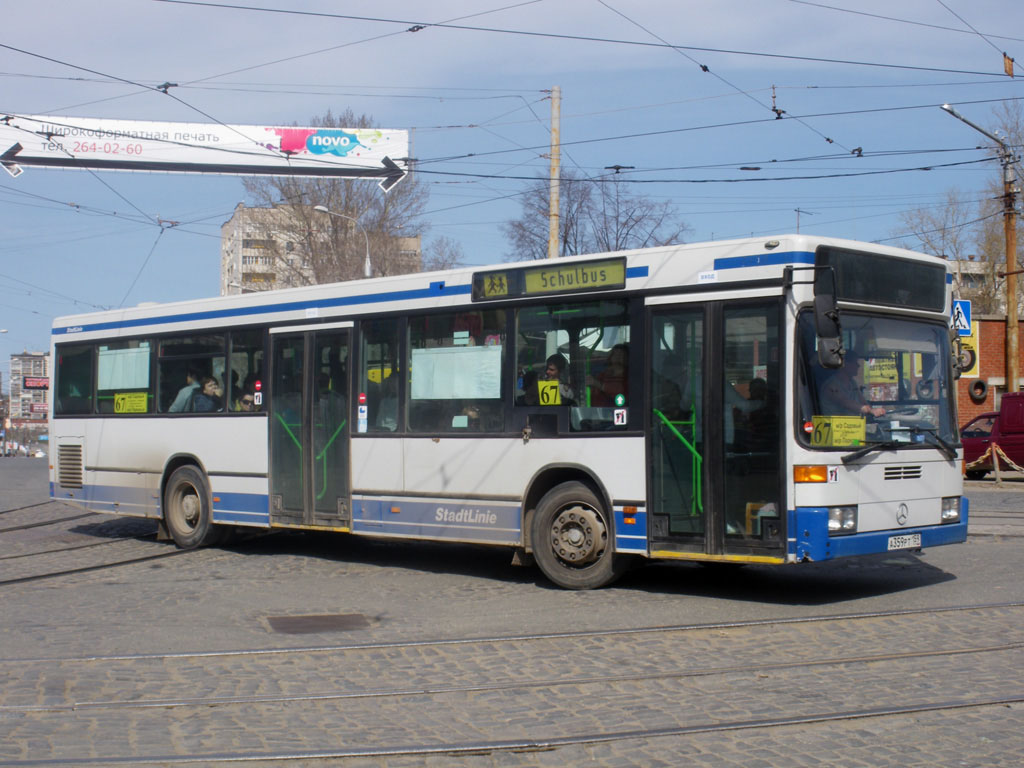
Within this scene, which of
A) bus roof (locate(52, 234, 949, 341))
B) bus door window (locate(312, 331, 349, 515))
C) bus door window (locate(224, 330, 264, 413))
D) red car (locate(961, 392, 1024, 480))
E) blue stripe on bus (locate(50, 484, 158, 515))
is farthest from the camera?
red car (locate(961, 392, 1024, 480))

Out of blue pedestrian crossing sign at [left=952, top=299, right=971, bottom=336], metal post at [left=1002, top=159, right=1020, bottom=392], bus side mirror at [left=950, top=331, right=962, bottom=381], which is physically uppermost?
metal post at [left=1002, top=159, right=1020, bottom=392]

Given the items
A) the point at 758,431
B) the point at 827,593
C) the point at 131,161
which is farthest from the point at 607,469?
the point at 131,161

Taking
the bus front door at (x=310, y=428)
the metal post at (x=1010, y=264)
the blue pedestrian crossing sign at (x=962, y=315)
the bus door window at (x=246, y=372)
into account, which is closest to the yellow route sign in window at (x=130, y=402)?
the bus door window at (x=246, y=372)

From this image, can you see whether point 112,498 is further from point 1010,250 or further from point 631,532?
point 1010,250

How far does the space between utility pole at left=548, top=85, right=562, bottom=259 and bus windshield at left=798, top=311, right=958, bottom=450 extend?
42.6ft

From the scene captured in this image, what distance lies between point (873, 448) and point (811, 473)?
0.67 meters

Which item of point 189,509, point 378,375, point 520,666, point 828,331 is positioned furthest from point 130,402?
point 828,331

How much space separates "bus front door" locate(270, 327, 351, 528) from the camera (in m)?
12.8

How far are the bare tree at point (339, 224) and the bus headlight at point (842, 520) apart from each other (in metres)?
38.4

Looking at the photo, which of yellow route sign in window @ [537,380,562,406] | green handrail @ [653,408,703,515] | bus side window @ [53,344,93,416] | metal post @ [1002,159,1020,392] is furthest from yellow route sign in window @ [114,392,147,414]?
metal post @ [1002,159,1020,392]

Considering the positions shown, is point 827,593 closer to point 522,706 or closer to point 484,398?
point 484,398

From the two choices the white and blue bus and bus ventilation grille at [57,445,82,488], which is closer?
the white and blue bus

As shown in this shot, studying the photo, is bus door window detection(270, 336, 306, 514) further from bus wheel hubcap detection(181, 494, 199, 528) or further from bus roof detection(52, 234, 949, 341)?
bus wheel hubcap detection(181, 494, 199, 528)

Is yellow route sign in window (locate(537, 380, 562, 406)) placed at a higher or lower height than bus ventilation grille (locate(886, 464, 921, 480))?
higher
